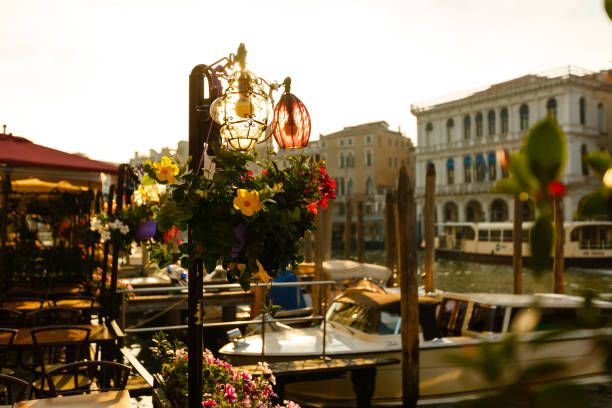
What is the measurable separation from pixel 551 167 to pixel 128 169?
6.31 m

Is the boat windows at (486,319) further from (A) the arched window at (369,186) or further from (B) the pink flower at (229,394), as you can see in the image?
(A) the arched window at (369,186)

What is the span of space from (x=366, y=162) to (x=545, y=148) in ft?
174

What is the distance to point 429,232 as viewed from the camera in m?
15.8

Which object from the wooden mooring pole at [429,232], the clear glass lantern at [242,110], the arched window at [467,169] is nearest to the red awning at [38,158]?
the clear glass lantern at [242,110]

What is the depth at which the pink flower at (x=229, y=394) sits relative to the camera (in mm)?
3326

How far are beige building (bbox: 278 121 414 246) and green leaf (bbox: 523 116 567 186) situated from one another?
5078 centimetres

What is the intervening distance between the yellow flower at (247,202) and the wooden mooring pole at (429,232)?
10770mm

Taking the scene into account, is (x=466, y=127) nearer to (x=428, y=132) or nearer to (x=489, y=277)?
(x=428, y=132)

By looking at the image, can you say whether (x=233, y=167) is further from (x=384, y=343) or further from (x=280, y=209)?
(x=384, y=343)

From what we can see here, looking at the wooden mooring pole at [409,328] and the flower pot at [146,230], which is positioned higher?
the flower pot at [146,230]

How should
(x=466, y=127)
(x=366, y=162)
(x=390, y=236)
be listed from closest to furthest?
(x=390, y=236), (x=466, y=127), (x=366, y=162)

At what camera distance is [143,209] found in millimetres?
5992

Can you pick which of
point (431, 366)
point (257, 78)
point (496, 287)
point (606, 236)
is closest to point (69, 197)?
point (431, 366)

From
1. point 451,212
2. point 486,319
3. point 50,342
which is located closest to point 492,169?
point 451,212
